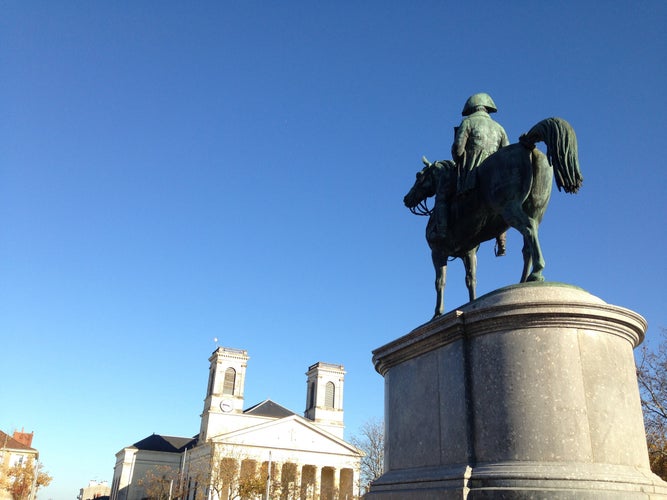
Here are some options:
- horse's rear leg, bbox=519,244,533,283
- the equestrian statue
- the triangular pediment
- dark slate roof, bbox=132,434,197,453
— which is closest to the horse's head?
the equestrian statue

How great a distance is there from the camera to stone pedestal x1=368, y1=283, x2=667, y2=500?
4.91m

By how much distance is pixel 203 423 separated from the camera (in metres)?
80.9

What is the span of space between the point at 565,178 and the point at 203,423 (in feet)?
267

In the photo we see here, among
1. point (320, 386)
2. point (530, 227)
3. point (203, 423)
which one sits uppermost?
point (320, 386)

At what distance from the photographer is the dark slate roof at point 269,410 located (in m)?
87.2

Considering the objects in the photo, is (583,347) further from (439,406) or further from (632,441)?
(439,406)

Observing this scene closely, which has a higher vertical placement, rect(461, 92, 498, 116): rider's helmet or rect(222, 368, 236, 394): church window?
rect(222, 368, 236, 394): church window

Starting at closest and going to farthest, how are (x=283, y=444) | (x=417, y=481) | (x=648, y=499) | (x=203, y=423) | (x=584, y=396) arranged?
(x=648, y=499)
(x=584, y=396)
(x=417, y=481)
(x=283, y=444)
(x=203, y=423)

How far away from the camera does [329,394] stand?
Result: 8688cm

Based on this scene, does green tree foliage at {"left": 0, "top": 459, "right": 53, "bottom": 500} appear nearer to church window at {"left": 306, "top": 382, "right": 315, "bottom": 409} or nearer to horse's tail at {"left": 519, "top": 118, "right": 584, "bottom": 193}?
church window at {"left": 306, "top": 382, "right": 315, "bottom": 409}

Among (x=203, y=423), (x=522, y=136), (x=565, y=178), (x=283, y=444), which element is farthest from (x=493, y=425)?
(x=203, y=423)

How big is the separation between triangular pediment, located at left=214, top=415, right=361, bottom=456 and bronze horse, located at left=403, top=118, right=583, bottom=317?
69940mm

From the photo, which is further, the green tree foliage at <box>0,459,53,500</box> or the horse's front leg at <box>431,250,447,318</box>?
the green tree foliage at <box>0,459,53,500</box>

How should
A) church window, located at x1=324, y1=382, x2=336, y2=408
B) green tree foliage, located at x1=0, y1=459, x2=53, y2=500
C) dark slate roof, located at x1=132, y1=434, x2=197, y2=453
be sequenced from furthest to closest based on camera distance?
dark slate roof, located at x1=132, y1=434, x2=197, y2=453
church window, located at x1=324, y1=382, x2=336, y2=408
green tree foliage, located at x1=0, y1=459, x2=53, y2=500
